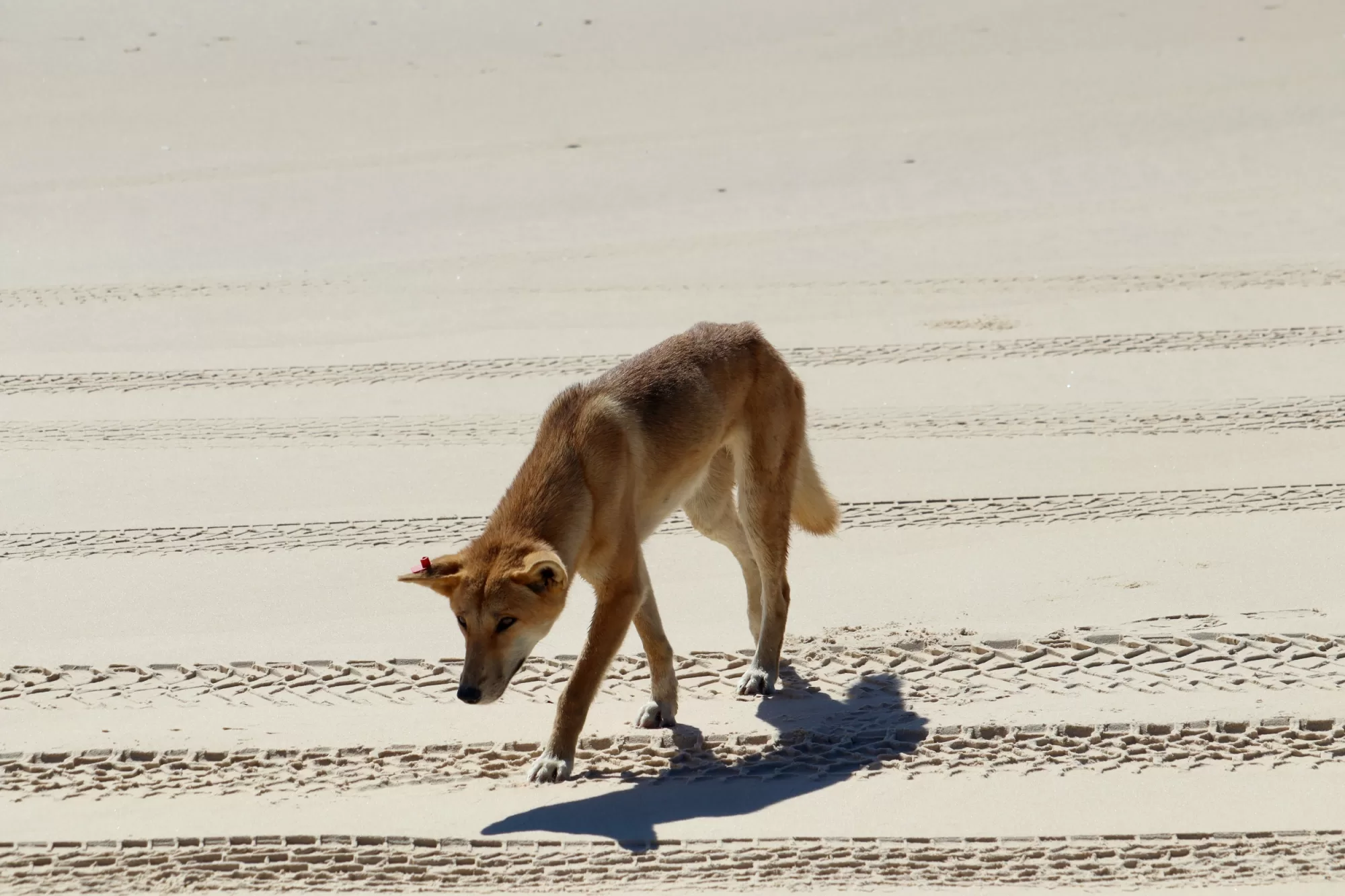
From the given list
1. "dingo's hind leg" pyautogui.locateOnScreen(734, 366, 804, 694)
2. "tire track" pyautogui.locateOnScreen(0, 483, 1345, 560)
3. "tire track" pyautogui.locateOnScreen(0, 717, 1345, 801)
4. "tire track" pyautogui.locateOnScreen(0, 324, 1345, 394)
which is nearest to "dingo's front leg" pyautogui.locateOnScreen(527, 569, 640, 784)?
"tire track" pyautogui.locateOnScreen(0, 717, 1345, 801)

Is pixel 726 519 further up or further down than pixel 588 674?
further up

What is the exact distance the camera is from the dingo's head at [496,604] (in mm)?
5223

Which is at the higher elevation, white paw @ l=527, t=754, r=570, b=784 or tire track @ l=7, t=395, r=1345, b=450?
tire track @ l=7, t=395, r=1345, b=450

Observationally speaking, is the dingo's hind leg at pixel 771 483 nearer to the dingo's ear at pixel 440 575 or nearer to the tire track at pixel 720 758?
the tire track at pixel 720 758

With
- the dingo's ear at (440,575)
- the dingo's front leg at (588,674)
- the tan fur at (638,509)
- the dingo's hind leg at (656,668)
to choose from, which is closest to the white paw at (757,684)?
the tan fur at (638,509)

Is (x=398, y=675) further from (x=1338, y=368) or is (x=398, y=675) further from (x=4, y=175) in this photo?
(x=4, y=175)

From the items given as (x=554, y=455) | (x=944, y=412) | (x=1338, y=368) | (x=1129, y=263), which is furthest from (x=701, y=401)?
(x=1129, y=263)

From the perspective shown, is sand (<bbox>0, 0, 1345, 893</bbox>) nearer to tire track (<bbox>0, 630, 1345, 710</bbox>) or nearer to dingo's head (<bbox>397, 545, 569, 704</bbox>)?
tire track (<bbox>0, 630, 1345, 710</bbox>)

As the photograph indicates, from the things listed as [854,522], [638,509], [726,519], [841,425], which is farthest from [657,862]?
[841,425]

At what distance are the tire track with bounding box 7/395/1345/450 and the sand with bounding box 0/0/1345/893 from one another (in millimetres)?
40

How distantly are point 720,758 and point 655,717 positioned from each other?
34cm

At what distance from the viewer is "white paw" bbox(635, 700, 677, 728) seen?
5.94 metres

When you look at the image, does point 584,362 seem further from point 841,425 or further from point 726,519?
point 726,519

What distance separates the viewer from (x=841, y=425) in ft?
30.3
